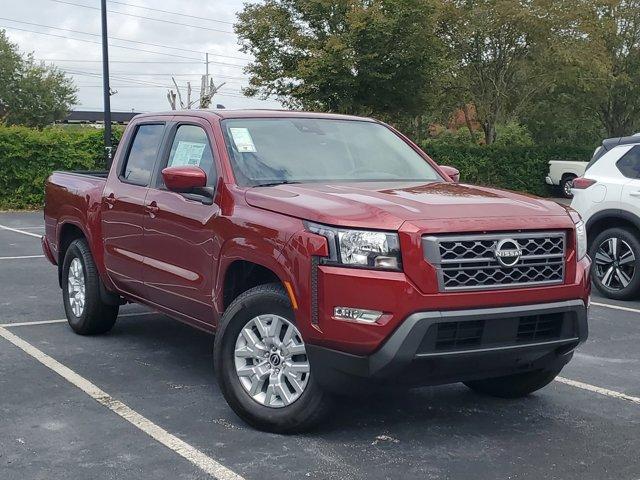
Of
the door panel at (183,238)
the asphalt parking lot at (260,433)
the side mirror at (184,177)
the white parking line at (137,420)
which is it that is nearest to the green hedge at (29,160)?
the asphalt parking lot at (260,433)

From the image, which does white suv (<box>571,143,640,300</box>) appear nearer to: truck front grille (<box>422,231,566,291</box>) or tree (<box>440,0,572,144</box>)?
truck front grille (<box>422,231,566,291</box>)

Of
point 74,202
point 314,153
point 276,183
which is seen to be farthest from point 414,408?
point 74,202

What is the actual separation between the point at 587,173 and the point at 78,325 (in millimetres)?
5674

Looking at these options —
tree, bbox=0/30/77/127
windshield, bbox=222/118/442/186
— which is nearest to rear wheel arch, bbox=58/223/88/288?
windshield, bbox=222/118/442/186

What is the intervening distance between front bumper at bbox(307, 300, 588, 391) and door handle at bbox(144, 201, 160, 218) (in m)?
1.94

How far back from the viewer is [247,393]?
15.3ft

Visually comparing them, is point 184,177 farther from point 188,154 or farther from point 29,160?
point 29,160

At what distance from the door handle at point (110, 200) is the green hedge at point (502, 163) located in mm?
21854

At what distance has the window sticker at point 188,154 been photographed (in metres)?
5.58

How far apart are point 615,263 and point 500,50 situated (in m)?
22.1

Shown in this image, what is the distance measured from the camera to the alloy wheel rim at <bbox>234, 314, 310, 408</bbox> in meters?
4.48

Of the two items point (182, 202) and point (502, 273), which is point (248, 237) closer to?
point (182, 202)

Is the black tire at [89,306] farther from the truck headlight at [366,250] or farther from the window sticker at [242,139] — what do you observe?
the truck headlight at [366,250]

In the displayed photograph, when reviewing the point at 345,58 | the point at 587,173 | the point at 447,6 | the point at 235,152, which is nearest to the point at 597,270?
the point at 587,173
